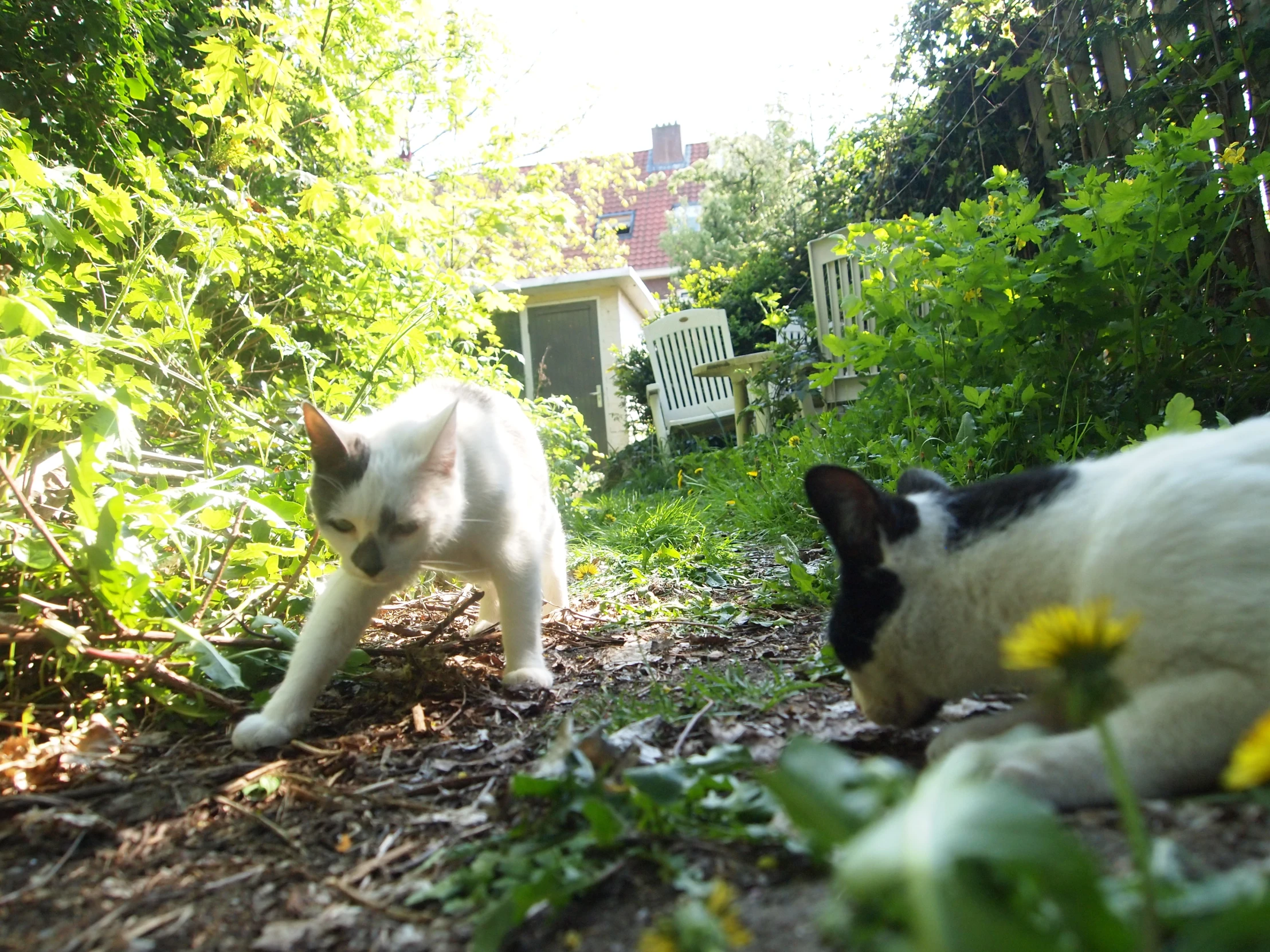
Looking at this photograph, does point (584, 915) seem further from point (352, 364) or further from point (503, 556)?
point (352, 364)

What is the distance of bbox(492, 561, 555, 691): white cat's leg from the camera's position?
245 centimetres

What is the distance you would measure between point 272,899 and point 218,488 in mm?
1603

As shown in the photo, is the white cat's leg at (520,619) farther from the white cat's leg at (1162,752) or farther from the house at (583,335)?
the house at (583,335)

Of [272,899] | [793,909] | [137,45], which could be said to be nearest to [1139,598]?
[793,909]

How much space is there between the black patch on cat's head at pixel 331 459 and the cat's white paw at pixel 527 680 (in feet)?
2.42

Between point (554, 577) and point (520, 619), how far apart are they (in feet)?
2.80

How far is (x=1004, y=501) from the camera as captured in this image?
1.53 meters

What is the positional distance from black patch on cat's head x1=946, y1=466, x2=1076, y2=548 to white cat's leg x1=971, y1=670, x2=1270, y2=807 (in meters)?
0.44

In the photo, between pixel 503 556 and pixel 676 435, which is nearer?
pixel 503 556

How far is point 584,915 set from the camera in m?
1.08

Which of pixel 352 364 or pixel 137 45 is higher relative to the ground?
pixel 137 45

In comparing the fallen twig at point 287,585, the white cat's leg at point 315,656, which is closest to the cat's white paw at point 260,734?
the white cat's leg at point 315,656

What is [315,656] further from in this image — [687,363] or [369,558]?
[687,363]

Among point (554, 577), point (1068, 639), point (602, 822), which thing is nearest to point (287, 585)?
point (554, 577)
